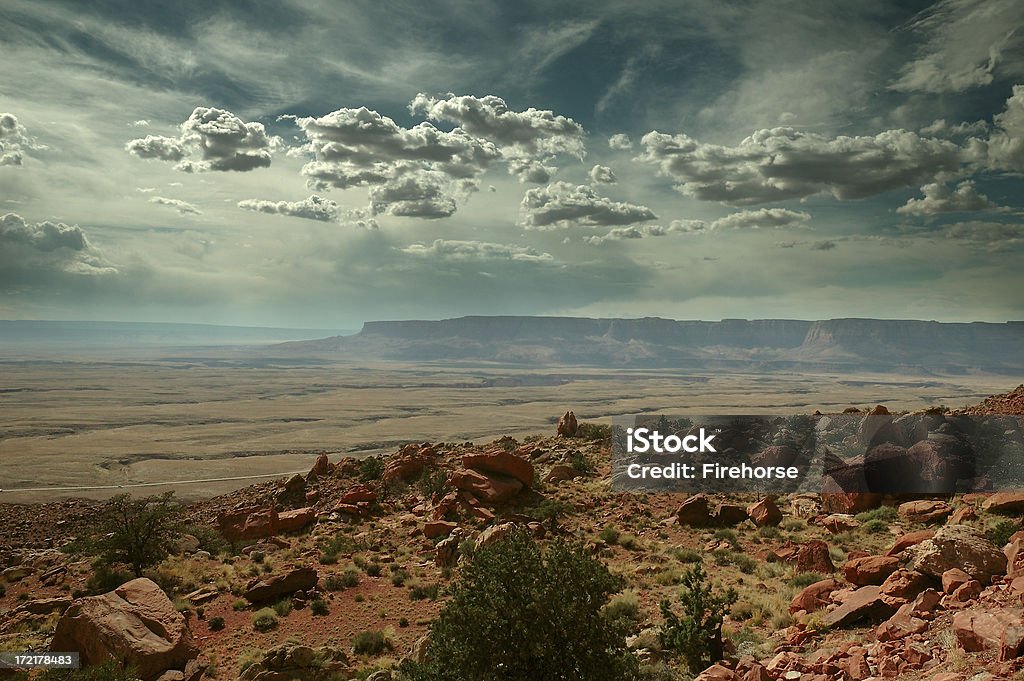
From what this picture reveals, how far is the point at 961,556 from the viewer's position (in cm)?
1145

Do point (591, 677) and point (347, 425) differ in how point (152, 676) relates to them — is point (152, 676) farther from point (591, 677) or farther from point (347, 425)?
point (347, 425)

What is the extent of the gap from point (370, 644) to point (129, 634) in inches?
227

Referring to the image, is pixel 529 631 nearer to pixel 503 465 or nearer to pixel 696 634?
pixel 696 634

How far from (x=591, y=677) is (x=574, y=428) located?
3465cm

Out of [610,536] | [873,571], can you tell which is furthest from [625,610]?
[610,536]

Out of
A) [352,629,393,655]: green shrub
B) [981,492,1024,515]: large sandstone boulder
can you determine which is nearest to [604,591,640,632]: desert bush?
[352,629,393,655]: green shrub

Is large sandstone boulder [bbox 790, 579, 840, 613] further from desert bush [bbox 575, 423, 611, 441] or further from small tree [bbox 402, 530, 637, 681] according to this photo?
desert bush [bbox 575, 423, 611, 441]

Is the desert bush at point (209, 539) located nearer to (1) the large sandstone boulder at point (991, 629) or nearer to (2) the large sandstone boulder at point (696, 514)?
(2) the large sandstone boulder at point (696, 514)

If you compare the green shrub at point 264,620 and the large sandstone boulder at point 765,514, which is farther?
the large sandstone boulder at point 765,514

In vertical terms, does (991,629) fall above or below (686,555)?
above

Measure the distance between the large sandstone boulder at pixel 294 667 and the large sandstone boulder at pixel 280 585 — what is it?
5387mm

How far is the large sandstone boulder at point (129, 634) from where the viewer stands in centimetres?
1322

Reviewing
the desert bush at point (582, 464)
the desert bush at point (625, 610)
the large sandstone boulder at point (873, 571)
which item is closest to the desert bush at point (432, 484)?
the desert bush at point (582, 464)

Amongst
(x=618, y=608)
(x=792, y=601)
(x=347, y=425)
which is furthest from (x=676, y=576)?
(x=347, y=425)
